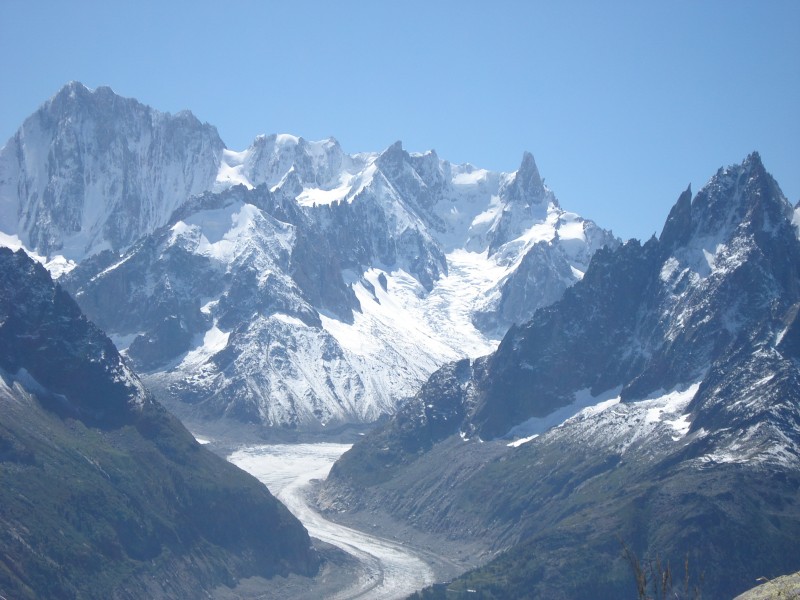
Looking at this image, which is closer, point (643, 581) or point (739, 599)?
point (643, 581)

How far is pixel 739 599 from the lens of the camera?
70.0 meters

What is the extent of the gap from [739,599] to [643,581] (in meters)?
9.01

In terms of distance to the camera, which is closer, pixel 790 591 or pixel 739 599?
pixel 790 591

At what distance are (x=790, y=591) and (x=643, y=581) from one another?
7.86 m

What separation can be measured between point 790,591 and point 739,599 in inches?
218

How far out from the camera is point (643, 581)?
211 ft

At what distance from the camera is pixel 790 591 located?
64875 mm
